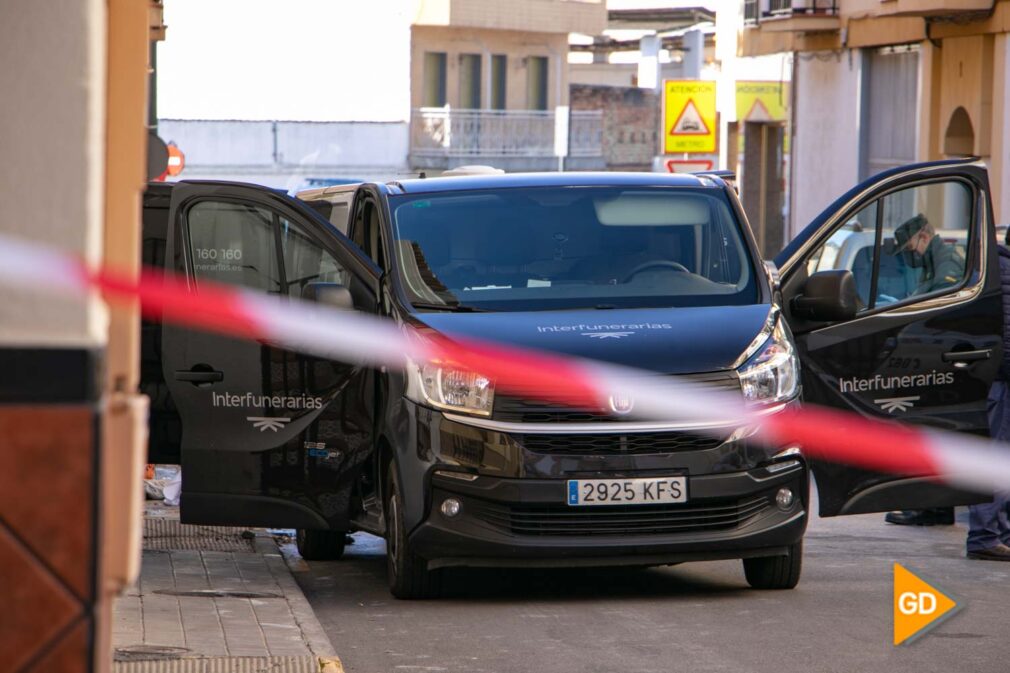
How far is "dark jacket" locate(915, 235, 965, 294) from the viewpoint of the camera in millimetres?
9227

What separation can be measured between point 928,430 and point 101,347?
6.56 metres

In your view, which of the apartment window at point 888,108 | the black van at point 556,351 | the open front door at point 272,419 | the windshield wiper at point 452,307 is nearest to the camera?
the black van at point 556,351

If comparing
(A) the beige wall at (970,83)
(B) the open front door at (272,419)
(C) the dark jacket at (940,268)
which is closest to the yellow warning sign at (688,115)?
(A) the beige wall at (970,83)

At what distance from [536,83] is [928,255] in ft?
164

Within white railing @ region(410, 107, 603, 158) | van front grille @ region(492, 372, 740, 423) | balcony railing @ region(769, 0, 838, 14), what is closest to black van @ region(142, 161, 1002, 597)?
van front grille @ region(492, 372, 740, 423)

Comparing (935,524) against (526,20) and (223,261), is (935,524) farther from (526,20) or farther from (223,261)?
(526,20)

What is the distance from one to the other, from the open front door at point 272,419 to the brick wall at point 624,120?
52769 millimetres

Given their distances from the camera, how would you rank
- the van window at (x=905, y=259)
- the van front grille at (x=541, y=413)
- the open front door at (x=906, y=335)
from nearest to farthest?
the van front grille at (x=541, y=413) → the open front door at (x=906, y=335) → the van window at (x=905, y=259)

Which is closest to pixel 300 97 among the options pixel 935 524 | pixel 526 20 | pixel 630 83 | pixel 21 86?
pixel 526 20

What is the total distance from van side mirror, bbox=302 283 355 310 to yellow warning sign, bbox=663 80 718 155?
17.0 m

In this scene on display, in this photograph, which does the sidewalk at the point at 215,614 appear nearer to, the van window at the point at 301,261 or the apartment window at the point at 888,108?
the van window at the point at 301,261

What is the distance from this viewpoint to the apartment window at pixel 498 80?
5741 cm

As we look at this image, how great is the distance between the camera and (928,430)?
29.8ft

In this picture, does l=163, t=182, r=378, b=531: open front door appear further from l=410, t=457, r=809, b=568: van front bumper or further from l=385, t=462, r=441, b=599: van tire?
l=410, t=457, r=809, b=568: van front bumper
